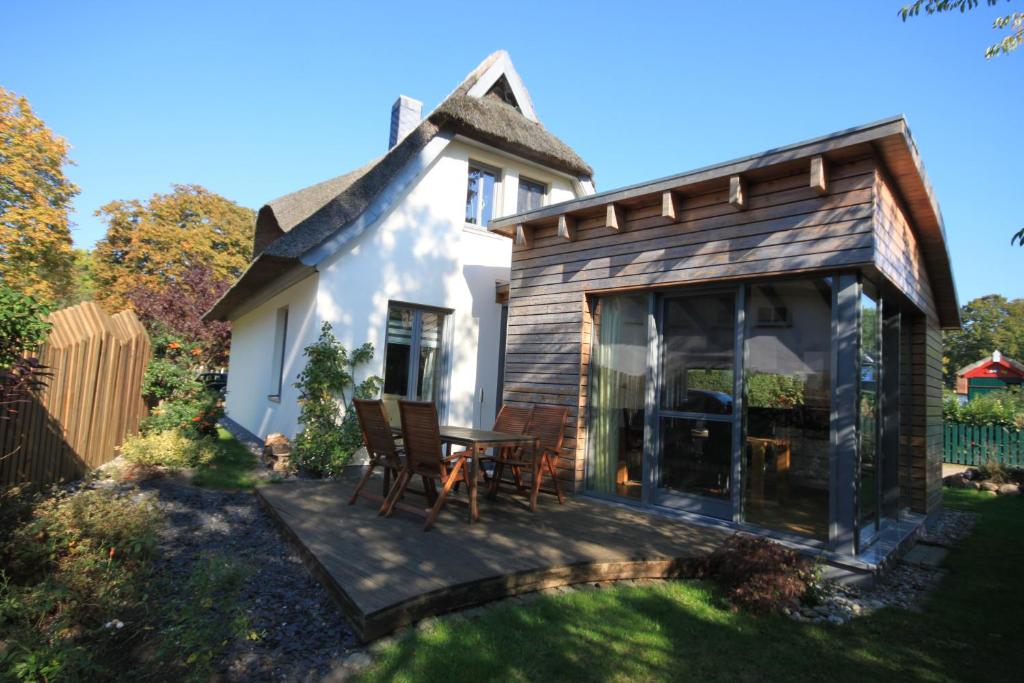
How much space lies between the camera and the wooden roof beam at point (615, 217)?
5.62m

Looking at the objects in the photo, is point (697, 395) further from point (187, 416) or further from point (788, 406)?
point (187, 416)

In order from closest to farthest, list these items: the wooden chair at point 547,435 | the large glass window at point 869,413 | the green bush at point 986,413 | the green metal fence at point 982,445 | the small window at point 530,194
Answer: the large glass window at point 869,413
the wooden chair at point 547,435
the small window at point 530,194
the green metal fence at point 982,445
the green bush at point 986,413

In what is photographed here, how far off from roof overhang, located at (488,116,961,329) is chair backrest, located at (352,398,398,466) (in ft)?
9.81

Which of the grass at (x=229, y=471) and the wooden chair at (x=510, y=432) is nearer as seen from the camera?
the wooden chair at (x=510, y=432)

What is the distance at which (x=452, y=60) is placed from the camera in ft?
37.8

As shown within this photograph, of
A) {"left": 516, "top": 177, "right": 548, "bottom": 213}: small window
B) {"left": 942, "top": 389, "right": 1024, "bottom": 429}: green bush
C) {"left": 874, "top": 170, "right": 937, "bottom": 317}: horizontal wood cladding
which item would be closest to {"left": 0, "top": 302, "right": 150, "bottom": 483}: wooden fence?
{"left": 516, "top": 177, "right": 548, "bottom": 213}: small window

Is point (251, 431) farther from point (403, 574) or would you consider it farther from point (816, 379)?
point (816, 379)

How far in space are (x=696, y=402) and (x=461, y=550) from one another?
2705 millimetres

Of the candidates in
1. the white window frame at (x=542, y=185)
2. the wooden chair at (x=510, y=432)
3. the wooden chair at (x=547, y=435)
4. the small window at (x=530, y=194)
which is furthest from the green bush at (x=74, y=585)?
the white window frame at (x=542, y=185)

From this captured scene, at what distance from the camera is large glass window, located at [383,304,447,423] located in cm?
803

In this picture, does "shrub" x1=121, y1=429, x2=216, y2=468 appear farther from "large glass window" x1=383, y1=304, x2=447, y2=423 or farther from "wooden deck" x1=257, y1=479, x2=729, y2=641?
"large glass window" x1=383, y1=304, x2=447, y2=423

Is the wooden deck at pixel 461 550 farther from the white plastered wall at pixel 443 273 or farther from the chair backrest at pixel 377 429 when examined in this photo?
the white plastered wall at pixel 443 273

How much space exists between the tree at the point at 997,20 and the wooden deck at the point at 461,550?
4.97 meters

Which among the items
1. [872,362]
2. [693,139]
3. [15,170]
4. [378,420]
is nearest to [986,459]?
[693,139]
